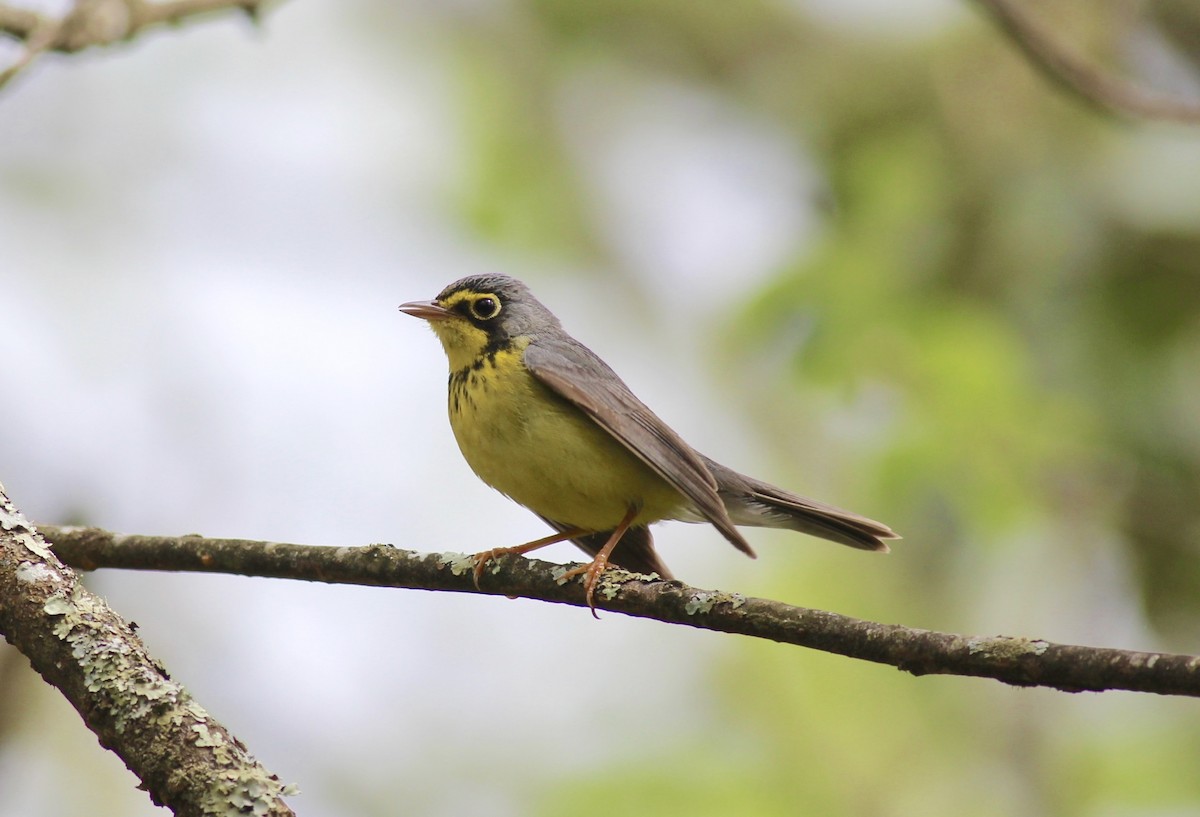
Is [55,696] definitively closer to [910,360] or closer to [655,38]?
[910,360]

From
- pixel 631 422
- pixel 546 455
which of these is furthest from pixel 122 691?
pixel 631 422

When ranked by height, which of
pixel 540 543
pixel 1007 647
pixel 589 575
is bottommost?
pixel 1007 647

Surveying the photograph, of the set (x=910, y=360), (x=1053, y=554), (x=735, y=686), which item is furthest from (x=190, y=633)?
(x=1053, y=554)

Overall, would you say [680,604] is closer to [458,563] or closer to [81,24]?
Result: [458,563]

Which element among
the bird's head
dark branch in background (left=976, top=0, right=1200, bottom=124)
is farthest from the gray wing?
dark branch in background (left=976, top=0, right=1200, bottom=124)

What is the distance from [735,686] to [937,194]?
4.13m

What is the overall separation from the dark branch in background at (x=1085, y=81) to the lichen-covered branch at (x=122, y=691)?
5049mm

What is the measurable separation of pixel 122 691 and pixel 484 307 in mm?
3371

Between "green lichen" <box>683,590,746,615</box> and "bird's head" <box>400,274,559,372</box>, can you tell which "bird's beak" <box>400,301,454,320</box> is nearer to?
"bird's head" <box>400,274,559,372</box>

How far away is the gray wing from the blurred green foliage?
182cm

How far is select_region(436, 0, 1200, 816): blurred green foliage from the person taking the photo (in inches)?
281

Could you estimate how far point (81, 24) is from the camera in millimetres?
5230

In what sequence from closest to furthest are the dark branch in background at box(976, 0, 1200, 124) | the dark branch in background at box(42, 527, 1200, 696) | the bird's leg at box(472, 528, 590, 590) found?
the dark branch in background at box(42, 527, 1200, 696), the bird's leg at box(472, 528, 590, 590), the dark branch in background at box(976, 0, 1200, 124)

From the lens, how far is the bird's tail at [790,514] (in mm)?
5512
